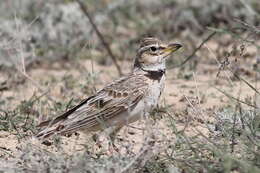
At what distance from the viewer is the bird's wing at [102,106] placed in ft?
18.7

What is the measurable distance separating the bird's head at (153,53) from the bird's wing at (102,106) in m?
0.24

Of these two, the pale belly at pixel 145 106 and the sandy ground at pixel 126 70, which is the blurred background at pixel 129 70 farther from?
the pale belly at pixel 145 106

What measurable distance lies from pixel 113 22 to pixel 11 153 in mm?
5146

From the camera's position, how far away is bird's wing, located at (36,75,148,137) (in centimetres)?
569

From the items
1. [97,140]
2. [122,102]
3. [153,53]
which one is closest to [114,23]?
[153,53]

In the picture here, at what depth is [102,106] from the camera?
19.7 ft

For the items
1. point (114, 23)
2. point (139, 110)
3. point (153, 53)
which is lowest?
point (139, 110)

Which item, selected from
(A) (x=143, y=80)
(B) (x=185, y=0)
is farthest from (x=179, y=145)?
(B) (x=185, y=0)

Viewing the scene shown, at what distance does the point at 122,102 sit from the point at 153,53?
2.40 feet

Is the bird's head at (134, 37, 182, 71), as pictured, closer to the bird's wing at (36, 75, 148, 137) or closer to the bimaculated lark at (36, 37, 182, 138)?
the bimaculated lark at (36, 37, 182, 138)

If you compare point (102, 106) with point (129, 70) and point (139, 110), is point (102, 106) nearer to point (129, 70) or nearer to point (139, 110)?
point (139, 110)

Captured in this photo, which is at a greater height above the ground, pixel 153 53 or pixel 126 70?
pixel 153 53

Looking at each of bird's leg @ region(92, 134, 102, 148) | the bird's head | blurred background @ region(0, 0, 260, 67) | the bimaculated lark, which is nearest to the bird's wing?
the bimaculated lark

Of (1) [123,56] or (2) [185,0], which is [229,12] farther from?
(1) [123,56]
